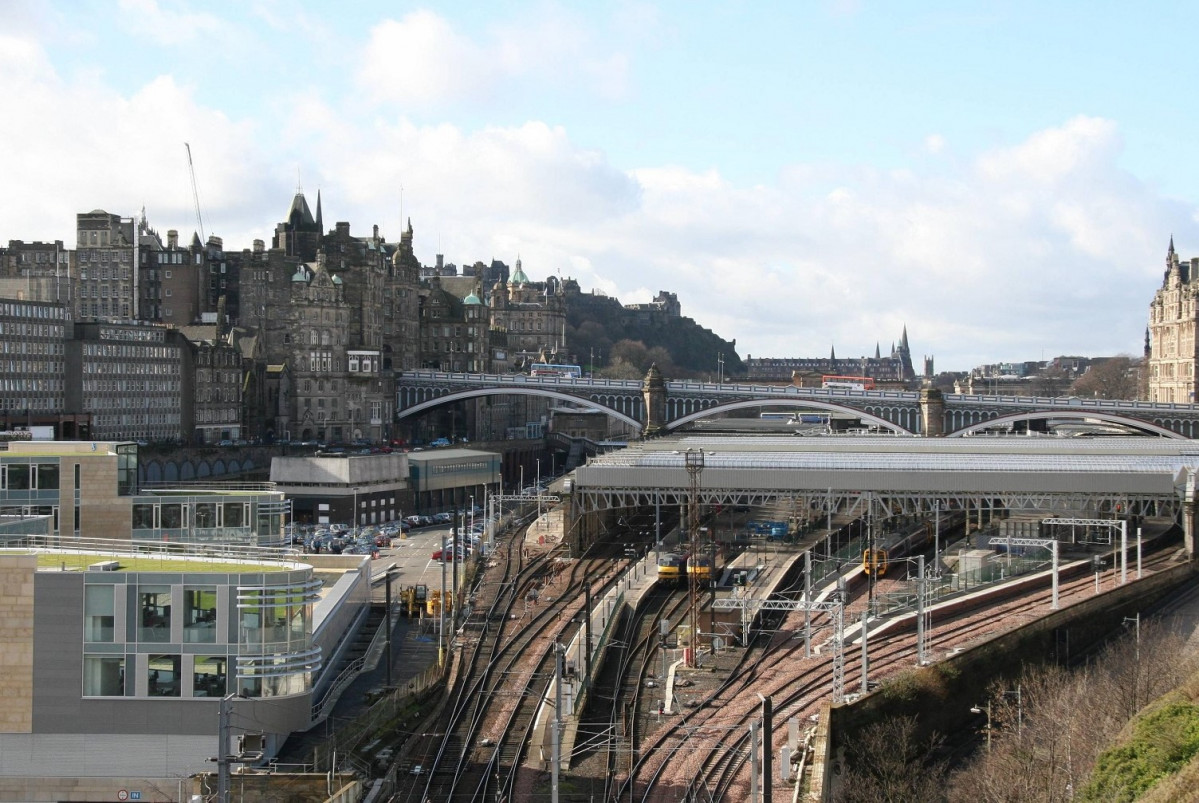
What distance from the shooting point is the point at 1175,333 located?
16188cm

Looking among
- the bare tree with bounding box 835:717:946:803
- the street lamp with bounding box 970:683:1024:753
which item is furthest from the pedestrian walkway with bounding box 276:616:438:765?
the street lamp with bounding box 970:683:1024:753

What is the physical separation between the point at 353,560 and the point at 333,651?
31.2 ft

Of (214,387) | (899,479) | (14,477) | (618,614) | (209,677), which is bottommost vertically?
(618,614)

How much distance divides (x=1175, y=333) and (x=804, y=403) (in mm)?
60225

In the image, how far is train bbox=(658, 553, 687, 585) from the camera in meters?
62.0

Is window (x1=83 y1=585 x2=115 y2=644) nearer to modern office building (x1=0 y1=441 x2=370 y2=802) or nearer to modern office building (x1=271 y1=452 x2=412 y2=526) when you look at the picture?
modern office building (x1=0 y1=441 x2=370 y2=802)

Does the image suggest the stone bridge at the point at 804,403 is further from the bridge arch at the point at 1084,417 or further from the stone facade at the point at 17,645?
the stone facade at the point at 17,645

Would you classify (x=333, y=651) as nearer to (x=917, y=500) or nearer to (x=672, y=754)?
(x=672, y=754)

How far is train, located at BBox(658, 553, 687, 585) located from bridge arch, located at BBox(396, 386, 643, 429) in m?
64.1

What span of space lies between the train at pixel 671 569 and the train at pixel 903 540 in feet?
24.3

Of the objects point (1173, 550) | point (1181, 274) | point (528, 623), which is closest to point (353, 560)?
point (528, 623)

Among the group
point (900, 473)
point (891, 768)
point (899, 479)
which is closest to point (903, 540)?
point (900, 473)

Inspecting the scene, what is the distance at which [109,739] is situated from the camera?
111 feet

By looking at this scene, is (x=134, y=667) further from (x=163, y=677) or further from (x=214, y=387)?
(x=214, y=387)
